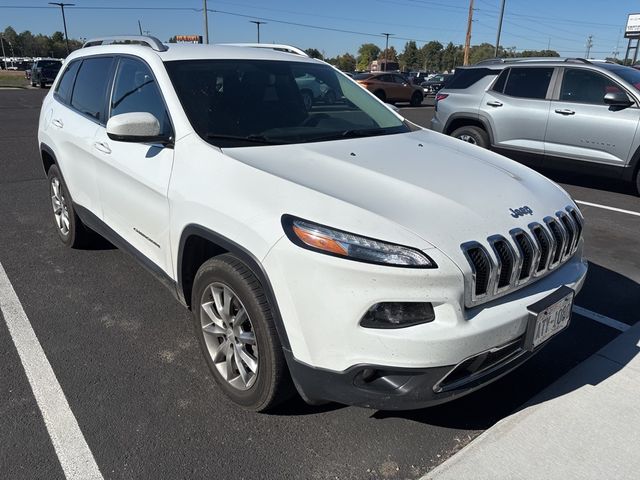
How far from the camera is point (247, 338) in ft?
8.15

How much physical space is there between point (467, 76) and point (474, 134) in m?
1.06

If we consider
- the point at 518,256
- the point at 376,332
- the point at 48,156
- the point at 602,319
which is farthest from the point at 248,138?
the point at 48,156

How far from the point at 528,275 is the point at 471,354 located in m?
0.52

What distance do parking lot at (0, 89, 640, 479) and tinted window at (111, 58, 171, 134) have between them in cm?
135

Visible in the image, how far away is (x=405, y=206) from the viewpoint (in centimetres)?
227

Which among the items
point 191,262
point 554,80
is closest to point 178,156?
point 191,262

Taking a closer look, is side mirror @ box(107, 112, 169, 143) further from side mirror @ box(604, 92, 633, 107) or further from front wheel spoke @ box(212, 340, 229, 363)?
side mirror @ box(604, 92, 633, 107)

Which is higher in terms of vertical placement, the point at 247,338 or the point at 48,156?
the point at 48,156

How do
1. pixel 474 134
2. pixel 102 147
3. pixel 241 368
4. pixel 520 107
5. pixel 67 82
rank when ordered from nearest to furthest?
pixel 241 368, pixel 102 147, pixel 67 82, pixel 520 107, pixel 474 134

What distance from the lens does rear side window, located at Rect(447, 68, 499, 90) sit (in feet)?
27.5

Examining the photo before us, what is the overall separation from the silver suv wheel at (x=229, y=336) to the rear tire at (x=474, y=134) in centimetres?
659

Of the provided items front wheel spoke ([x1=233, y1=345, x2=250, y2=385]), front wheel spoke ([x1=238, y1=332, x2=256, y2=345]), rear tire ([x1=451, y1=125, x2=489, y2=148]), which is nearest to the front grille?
front wheel spoke ([x1=238, y1=332, x2=256, y2=345])

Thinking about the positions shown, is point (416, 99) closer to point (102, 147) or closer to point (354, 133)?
point (354, 133)

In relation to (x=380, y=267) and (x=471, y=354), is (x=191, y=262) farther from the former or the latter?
(x=471, y=354)
